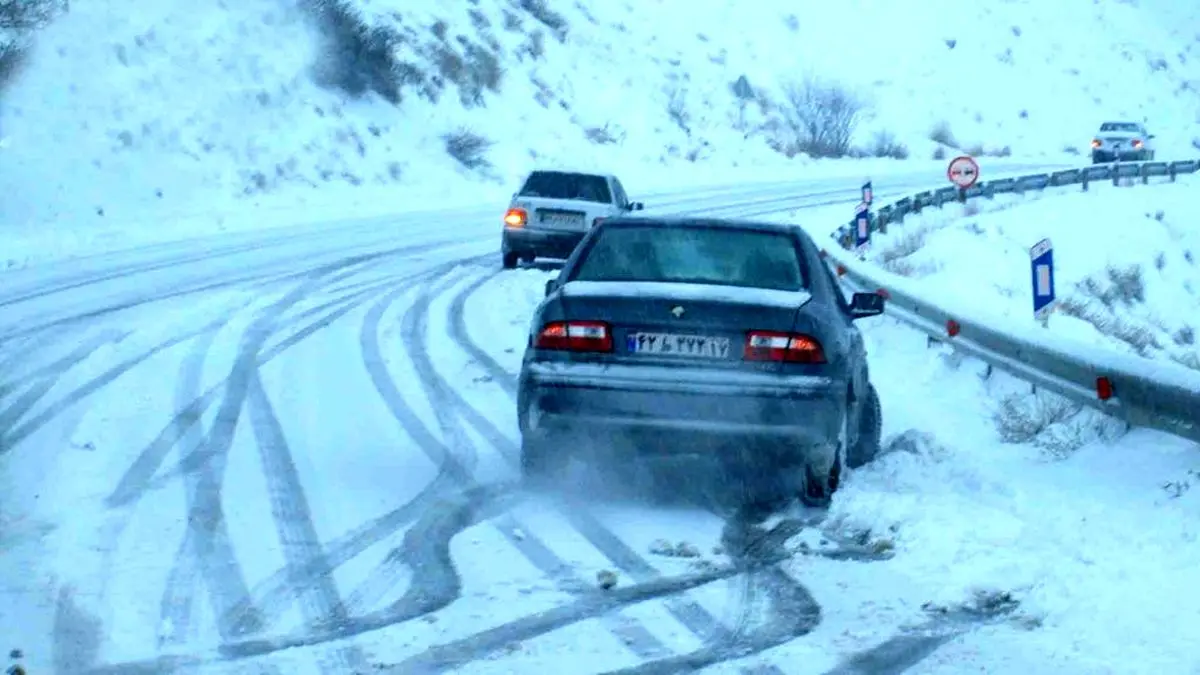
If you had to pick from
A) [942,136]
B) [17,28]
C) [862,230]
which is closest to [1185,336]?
[862,230]

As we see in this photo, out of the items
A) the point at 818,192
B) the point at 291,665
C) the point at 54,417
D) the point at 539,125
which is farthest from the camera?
the point at 539,125

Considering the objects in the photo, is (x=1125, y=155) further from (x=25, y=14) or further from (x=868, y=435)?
(x=868, y=435)

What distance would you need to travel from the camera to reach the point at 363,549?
752 cm

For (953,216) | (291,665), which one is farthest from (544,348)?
(953,216)

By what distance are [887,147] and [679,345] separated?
55189 mm

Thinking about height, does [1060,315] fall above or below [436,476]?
below

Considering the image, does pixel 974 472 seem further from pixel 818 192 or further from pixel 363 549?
pixel 818 192

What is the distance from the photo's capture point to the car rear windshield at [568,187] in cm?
2233

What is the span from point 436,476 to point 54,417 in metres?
2.75

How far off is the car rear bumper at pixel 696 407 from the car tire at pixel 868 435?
1.45 metres

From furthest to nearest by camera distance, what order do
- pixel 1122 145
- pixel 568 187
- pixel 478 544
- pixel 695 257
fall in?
pixel 1122 145
pixel 568 187
pixel 695 257
pixel 478 544

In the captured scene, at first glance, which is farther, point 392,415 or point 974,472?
point 392,415

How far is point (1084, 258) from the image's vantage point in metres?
30.3

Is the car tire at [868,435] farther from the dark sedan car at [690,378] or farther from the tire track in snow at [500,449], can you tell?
the tire track in snow at [500,449]
